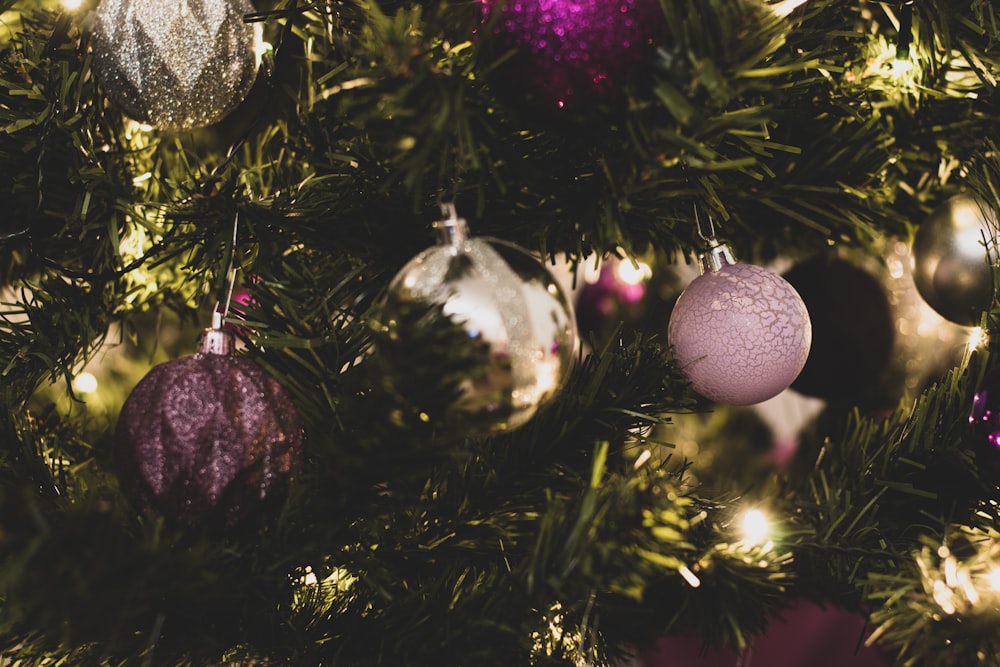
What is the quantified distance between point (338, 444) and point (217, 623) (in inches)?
4.6

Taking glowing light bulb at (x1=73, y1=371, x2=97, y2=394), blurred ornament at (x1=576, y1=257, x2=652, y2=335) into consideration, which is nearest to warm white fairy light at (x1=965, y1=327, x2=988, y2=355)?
blurred ornament at (x1=576, y1=257, x2=652, y2=335)

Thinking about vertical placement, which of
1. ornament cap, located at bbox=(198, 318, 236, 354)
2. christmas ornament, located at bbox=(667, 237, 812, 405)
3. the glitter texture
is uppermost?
ornament cap, located at bbox=(198, 318, 236, 354)

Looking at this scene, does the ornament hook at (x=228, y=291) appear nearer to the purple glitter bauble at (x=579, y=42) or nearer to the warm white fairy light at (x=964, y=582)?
A: the purple glitter bauble at (x=579, y=42)

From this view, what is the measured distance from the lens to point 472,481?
1.30ft

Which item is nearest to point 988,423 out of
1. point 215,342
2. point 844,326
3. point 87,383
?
point 844,326

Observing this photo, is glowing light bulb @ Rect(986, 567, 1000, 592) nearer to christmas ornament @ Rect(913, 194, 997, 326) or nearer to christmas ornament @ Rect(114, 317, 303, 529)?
christmas ornament @ Rect(913, 194, 997, 326)

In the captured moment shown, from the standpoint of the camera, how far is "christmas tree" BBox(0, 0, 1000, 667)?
11.2 inches

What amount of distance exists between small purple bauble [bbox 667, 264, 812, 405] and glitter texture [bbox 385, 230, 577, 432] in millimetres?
96

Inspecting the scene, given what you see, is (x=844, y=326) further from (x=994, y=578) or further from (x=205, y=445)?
(x=205, y=445)

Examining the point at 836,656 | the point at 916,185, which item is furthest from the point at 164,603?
the point at 836,656

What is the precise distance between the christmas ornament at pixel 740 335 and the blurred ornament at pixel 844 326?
204 mm

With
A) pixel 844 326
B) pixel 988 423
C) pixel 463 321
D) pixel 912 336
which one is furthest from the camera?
pixel 912 336

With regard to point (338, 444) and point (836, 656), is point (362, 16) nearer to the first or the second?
point (338, 444)

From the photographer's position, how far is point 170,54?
39 centimetres
